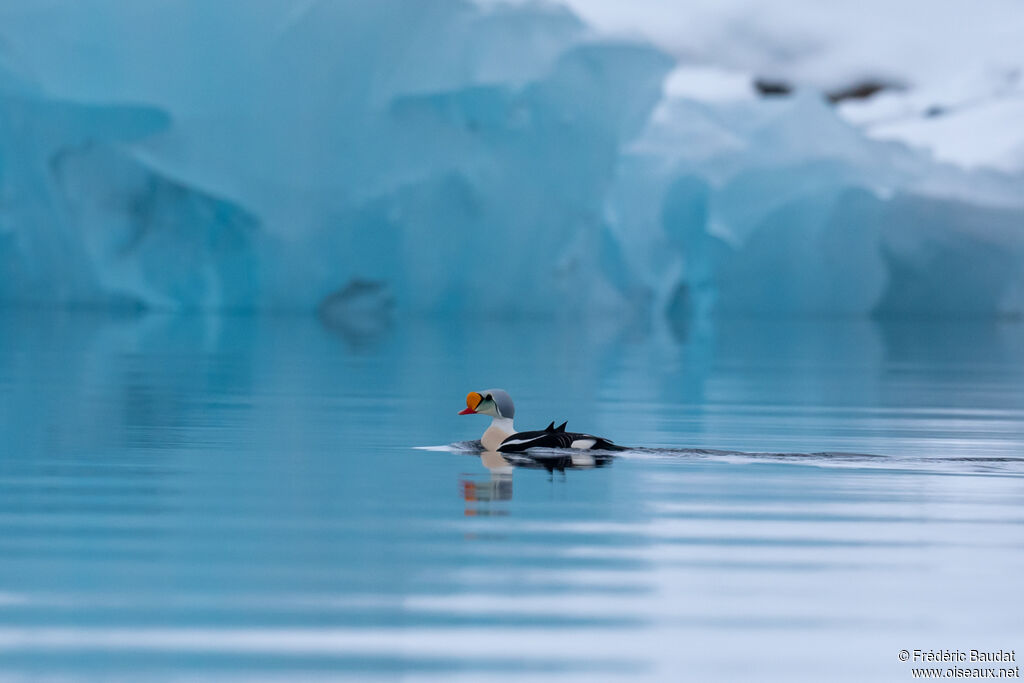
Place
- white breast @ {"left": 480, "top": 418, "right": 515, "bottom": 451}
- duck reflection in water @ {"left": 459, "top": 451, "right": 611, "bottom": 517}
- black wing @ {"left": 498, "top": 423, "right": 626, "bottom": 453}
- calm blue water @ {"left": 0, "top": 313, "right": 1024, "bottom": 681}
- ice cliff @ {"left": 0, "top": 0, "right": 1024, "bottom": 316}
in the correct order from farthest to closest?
1. ice cliff @ {"left": 0, "top": 0, "right": 1024, "bottom": 316}
2. white breast @ {"left": 480, "top": 418, "right": 515, "bottom": 451}
3. black wing @ {"left": 498, "top": 423, "right": 626, "bottom": 453}
4. duck reflection in water @ {"left": 459, "top": 451, "right": 611, "bottom": 517}
5. calm blue water @ {"left": 0, "top": 313, "right": 1024, "bottom": 681}

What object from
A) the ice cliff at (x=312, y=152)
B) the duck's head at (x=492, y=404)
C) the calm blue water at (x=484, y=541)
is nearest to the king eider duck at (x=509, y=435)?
the duck's head at (x=492, y=404)

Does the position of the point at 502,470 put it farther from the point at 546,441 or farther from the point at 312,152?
the point at 312,152

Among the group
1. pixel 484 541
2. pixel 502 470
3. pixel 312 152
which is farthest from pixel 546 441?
pixel 312 152

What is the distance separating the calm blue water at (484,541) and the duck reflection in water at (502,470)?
0.08 ft

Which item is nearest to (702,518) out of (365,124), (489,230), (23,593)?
(23,593)

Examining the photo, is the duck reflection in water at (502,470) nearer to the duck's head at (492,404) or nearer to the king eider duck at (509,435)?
the king eider duck at (509,435)

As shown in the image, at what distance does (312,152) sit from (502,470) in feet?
62.6

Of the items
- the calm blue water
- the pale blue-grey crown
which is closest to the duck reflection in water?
the calm blue water

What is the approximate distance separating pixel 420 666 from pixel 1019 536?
7.06ft

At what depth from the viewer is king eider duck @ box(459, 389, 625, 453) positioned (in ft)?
18.6

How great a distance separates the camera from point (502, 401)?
225 inches

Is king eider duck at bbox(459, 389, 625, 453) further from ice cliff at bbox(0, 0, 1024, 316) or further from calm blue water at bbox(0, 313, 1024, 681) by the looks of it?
ice cliff at bbox(0, 0, 1024, 316)

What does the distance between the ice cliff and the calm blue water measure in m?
14.7

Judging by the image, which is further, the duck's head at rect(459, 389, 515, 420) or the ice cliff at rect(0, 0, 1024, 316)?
the ice cliff at rect(0, 0, 1024, 316)
